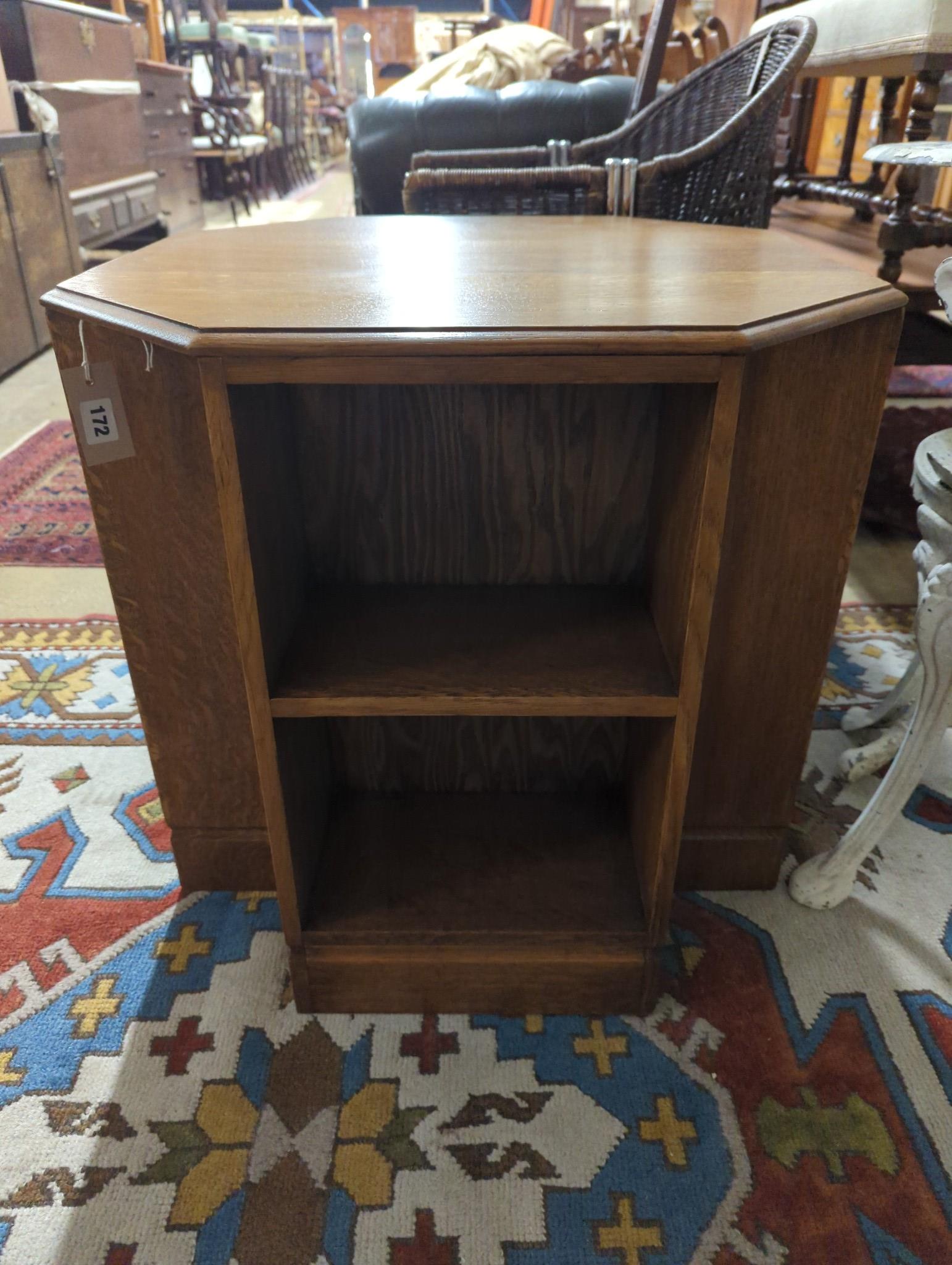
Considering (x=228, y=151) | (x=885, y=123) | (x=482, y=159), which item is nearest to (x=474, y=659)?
(x=482, y=159)

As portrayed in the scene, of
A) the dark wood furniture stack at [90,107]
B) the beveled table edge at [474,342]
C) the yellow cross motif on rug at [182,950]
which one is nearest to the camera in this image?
the beveled table edge at [474,342]

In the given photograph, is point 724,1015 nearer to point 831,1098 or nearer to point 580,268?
point 831,1098

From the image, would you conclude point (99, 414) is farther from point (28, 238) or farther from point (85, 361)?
point (28, 238)

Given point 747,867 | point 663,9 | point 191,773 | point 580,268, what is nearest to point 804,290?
point 580,268

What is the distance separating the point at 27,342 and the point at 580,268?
112 inches

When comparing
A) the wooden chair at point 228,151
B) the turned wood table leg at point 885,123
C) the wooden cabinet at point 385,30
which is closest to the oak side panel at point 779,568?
the turned wood table leg at point 885,123

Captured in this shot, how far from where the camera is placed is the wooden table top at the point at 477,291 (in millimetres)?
597

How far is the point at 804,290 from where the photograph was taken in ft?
2.37

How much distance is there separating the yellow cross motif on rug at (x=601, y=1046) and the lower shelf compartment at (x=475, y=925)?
1.1 inches

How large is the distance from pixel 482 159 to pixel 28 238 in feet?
6.31

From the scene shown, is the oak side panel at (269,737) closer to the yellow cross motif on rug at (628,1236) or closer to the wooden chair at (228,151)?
the yellow cross motif on rug at (628,1236)


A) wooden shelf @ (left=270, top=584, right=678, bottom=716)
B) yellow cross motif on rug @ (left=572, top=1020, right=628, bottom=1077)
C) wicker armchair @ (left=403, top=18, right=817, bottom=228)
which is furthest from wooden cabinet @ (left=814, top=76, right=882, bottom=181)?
yellow cross motif on rug @ (left=572, top=1020, right=628, bottom=1077)

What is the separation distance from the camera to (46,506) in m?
2.14

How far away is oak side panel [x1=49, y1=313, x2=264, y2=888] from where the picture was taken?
80 cm
